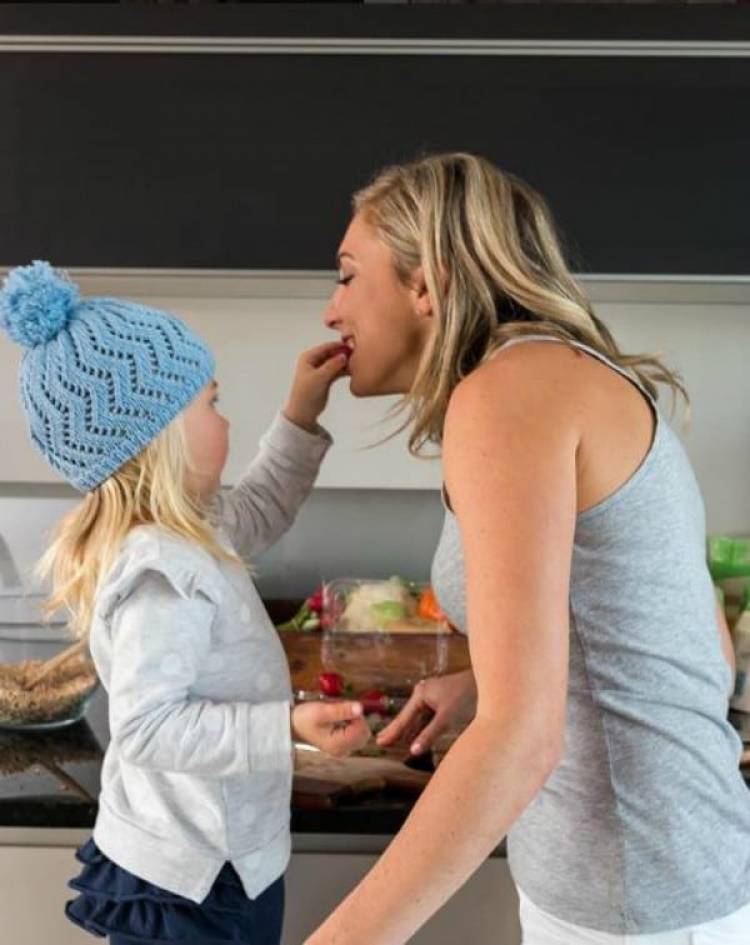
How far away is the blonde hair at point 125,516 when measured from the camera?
0.98m

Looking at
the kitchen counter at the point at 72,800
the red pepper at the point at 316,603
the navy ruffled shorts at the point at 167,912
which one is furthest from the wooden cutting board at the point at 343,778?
the red pepper at the point at 316,603

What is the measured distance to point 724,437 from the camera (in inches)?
62.7

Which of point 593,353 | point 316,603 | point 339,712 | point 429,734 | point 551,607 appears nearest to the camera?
point 551,607

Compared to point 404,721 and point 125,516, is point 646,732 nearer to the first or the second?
point 404,721

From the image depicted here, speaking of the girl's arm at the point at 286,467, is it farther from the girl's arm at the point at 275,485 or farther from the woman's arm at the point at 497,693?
the woman's arm at the point at 497,693

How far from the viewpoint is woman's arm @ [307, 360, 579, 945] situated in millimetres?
677

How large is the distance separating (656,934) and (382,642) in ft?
2.17

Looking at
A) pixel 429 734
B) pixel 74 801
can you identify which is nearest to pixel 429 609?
pixel 429 734

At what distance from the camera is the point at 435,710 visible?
1062 mm

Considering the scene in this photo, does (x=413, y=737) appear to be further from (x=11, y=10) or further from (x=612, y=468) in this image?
(x=11, y=10)

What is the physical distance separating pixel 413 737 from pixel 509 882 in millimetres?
207

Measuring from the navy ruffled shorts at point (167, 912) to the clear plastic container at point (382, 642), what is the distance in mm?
390

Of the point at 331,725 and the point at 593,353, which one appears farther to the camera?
the point at 331,725

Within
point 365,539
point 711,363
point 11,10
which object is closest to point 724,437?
point 711,363
